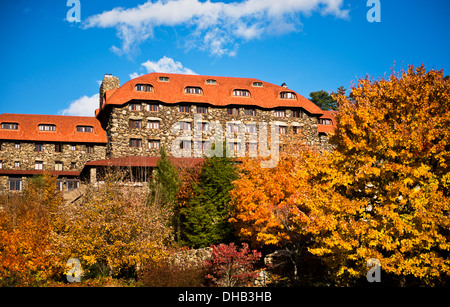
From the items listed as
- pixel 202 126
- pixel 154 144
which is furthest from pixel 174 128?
pixel 202 126

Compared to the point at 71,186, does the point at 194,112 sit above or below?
above

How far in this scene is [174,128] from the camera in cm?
4809

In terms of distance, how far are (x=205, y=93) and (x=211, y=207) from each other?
80.2ft

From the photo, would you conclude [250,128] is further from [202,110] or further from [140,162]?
[140,162]

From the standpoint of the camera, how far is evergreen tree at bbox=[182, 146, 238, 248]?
2784cm

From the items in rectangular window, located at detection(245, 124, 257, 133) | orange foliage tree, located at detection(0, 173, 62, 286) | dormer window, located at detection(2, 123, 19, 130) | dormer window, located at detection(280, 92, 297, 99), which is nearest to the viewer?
orange foliage tree, located at detection(0, 173, 62, 286)

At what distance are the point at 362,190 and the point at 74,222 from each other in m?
14.6

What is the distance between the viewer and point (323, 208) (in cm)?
1711

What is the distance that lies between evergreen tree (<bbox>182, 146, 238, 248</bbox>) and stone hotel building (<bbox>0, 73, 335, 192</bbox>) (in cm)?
1569

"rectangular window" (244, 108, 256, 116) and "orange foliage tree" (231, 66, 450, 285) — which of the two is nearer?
"orange foliage tree" (231, 66, 450, 285)

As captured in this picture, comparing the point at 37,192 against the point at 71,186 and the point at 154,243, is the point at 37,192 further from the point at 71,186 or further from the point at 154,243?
the point at 154,243

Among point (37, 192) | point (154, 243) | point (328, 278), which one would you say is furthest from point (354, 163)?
point (37, 192)

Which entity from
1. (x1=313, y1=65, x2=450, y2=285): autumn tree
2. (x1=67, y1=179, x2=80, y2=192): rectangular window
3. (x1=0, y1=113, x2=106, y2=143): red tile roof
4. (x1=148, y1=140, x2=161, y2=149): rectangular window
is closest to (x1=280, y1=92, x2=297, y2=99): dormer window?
(x1=148, y1=140, x2=161, y2=149): rectangular window

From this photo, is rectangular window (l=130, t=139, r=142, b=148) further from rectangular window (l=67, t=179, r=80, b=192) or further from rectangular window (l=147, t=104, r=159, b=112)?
rectangular window (l=67, t=179, r=80, b=192)
